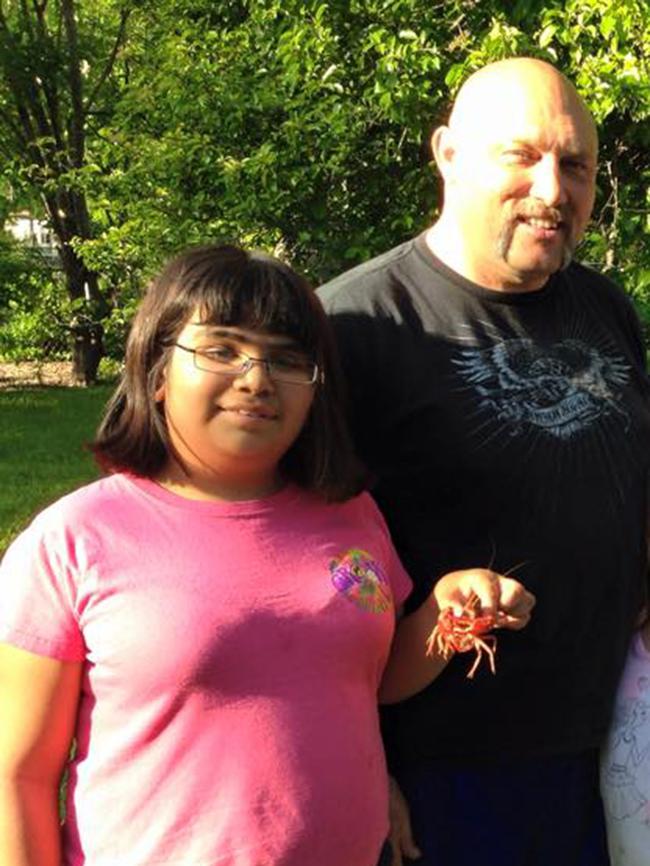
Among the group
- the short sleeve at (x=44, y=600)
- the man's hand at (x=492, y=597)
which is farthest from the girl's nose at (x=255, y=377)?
the man's hand at (x=492, y=597)

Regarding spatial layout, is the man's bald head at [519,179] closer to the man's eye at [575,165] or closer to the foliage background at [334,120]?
the man's eye at [575,165]

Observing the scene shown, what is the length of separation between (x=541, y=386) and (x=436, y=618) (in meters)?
0.54

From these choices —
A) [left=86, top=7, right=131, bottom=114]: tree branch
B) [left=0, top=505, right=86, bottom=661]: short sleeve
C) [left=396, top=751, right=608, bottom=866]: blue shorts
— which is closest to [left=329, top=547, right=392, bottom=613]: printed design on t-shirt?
[left=0, top=505, right=86, bottom=661]: short sleeve

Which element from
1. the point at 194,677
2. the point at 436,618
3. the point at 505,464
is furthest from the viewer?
the point at 505,464

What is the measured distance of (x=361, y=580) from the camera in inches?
80.4

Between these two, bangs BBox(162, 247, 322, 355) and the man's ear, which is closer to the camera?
bangs BBox(162, 247, 322, 355)

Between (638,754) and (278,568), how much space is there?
95cm

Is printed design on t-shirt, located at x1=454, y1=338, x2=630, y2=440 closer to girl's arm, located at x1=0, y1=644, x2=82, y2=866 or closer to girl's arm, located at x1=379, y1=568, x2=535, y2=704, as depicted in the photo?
girl's arm, located at x1=379, y1=568, x2=535, y2=704

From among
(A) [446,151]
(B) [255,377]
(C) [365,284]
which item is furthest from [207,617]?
(A) [446,151]

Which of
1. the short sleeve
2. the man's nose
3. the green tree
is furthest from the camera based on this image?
the green tree

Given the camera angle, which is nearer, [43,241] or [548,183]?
[548,183]

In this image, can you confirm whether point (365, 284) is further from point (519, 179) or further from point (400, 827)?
point (400, 827)

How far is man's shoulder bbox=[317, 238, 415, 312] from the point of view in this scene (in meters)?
2.47

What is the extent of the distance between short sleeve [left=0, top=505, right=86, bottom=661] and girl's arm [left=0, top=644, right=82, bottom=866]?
0.08 ft
